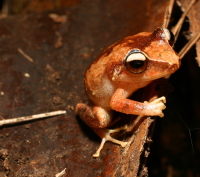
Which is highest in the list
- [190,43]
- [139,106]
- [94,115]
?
[190,43]

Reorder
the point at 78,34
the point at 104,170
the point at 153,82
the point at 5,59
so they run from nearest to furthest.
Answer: the point at 104,170 < the point at 153,82 < the point at 5,59 < the point at 78,34

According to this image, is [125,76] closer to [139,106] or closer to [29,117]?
[139,106]

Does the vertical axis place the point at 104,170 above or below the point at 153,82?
below

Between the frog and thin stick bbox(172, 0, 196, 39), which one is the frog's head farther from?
thin stick bbox(172, 0, 196, 39)

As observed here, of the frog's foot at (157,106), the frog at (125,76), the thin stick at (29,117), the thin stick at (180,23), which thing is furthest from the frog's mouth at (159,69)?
the thin stick at (29,117)

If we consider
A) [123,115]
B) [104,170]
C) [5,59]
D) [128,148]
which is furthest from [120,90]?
[5,59]

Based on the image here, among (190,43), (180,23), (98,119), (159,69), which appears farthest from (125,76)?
(180,23)

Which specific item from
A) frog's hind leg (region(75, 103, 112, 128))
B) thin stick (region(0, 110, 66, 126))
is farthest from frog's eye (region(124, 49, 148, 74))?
thin stick (region(0, 110, 66, 126))

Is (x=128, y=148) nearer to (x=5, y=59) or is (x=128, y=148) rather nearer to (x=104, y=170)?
(x=104, y=170)
